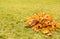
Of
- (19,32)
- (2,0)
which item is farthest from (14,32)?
(2,0)

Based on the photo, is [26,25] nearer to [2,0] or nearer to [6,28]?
[6,28]

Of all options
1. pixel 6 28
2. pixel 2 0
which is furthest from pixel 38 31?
pixel 2 0

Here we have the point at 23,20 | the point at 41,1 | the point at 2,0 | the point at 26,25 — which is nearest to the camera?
the point at 26,25

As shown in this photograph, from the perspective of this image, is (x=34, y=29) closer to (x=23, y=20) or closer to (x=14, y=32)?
(x=14, y=32)

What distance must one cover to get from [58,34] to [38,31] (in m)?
0.64

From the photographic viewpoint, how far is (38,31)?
6.03 meters

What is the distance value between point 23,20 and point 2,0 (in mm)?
6119

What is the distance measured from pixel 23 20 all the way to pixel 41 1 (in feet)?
22.3

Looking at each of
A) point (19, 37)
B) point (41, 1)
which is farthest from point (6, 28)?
point (41, 1)

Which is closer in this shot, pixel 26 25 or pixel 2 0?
pixel 26 25

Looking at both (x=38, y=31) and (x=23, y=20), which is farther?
(x=23, y=20)

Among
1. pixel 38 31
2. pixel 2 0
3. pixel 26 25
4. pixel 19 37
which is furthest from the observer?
pixel 2 0

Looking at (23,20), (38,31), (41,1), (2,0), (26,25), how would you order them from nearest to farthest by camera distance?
(38,31)
(26,25)
(23,20)
(2,0)
(41,1)

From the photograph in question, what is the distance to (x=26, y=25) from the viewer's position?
255 inches
